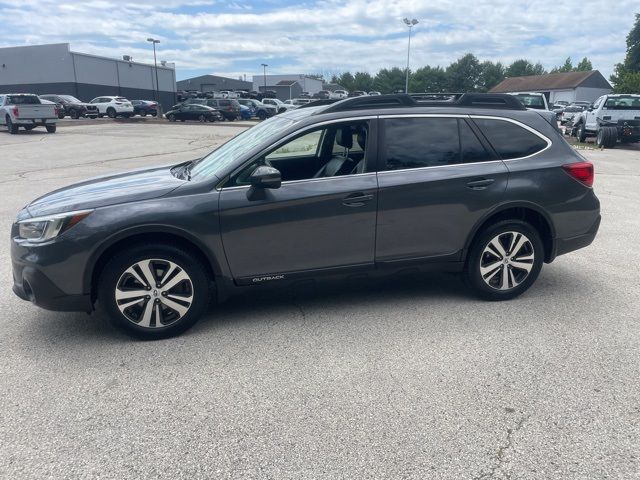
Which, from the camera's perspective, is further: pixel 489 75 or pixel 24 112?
pixel 489 75

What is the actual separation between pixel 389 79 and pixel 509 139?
106717mm

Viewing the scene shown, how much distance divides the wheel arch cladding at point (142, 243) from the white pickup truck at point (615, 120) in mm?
19993

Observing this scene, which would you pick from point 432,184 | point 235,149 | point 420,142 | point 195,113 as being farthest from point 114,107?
point 432,184

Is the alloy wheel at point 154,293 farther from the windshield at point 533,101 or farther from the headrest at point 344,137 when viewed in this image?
the windshield at point 533,101

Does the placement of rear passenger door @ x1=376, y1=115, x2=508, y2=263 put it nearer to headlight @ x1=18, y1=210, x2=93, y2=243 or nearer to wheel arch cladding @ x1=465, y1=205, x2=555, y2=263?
wheel arch cladding @ x1=465, y1=205, x2=555, y2=263

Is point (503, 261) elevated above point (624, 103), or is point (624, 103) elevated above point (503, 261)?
point (624, 103)

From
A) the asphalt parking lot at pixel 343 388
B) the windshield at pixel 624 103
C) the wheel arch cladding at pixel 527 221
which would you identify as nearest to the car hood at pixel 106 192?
the asphalt parking lot at pixel 343 388

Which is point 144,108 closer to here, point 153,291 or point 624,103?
point 624,103

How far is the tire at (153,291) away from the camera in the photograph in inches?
152

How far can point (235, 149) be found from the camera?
4.67 m

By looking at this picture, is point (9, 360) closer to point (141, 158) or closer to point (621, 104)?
point (141, 158)

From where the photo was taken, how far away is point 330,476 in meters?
2.59

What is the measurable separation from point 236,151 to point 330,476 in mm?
2822

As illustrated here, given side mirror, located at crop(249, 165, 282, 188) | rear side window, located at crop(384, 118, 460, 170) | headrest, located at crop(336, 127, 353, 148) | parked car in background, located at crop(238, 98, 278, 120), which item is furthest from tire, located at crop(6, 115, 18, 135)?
rear side window, located at crop(384, 118, 460, 170)
